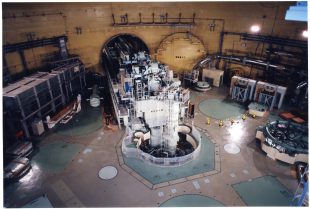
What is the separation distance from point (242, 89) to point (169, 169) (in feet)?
39.5

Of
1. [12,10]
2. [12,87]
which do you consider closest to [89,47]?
[12,10]

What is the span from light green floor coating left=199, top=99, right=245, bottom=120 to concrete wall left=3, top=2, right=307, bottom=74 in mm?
6627

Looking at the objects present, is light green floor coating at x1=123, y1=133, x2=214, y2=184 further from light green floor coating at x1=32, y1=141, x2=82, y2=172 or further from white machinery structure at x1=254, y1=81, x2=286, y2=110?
white machinery structure at x1=254, y1=81, x2=286, y2=110

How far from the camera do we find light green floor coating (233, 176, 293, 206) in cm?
1364

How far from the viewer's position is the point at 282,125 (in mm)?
18578

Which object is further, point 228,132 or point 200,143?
point 228,132

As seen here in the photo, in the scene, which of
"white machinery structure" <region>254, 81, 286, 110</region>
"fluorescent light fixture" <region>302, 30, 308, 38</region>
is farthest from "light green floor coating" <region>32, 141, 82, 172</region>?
"fluorescent light fixture" <region>302, 30, 308, 38</region>

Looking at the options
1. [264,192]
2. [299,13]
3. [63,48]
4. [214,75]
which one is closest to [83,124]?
[63,48]

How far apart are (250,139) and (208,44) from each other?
12422 mm

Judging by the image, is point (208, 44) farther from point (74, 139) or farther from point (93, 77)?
point (74, 139)

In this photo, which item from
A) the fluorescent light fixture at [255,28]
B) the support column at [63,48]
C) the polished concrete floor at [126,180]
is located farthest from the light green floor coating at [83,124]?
the fluorescent light fixture at [255,28]

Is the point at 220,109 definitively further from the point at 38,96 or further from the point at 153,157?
the point at 38,96

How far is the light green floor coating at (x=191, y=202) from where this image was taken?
44.2 ft

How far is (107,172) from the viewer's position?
15602 mm
